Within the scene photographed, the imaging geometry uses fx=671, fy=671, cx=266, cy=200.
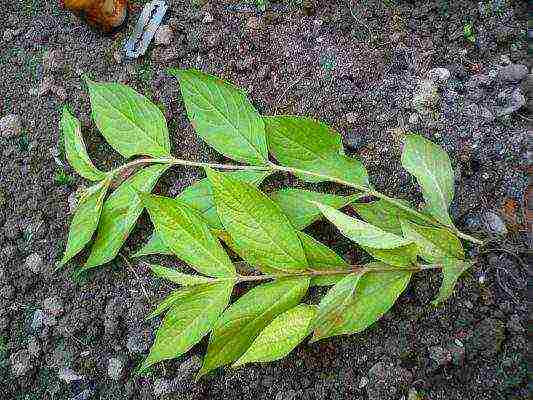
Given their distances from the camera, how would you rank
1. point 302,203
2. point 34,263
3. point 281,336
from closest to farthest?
point 281,336 → point 302,203 → point 34,263

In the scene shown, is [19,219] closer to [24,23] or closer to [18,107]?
[18,107]

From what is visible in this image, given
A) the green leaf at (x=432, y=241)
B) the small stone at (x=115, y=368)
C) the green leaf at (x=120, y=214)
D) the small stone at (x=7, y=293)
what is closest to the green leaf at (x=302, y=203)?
the green leaf at (x=432, y=241)

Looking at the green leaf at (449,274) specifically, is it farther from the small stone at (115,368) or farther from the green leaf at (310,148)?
the small stone at (115,368)

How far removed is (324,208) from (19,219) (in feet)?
1.78

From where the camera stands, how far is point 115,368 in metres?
1.00

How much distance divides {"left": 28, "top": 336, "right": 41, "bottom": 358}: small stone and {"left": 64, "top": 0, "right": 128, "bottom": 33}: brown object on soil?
564 millimetres

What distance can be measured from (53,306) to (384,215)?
53 cm

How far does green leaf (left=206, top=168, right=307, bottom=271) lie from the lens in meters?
0.90

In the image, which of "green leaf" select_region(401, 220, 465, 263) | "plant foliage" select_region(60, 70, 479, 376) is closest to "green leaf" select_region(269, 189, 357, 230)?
"plant foliage" select_region(60, 70, 479, 376)

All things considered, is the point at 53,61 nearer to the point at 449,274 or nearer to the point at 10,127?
the point at 10,127

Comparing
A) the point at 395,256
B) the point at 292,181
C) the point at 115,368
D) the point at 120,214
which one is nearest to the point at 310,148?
the point at 292,181

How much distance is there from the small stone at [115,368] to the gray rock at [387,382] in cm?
36

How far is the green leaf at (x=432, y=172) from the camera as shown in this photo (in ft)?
3.06

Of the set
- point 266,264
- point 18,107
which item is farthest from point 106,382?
point 18,107
